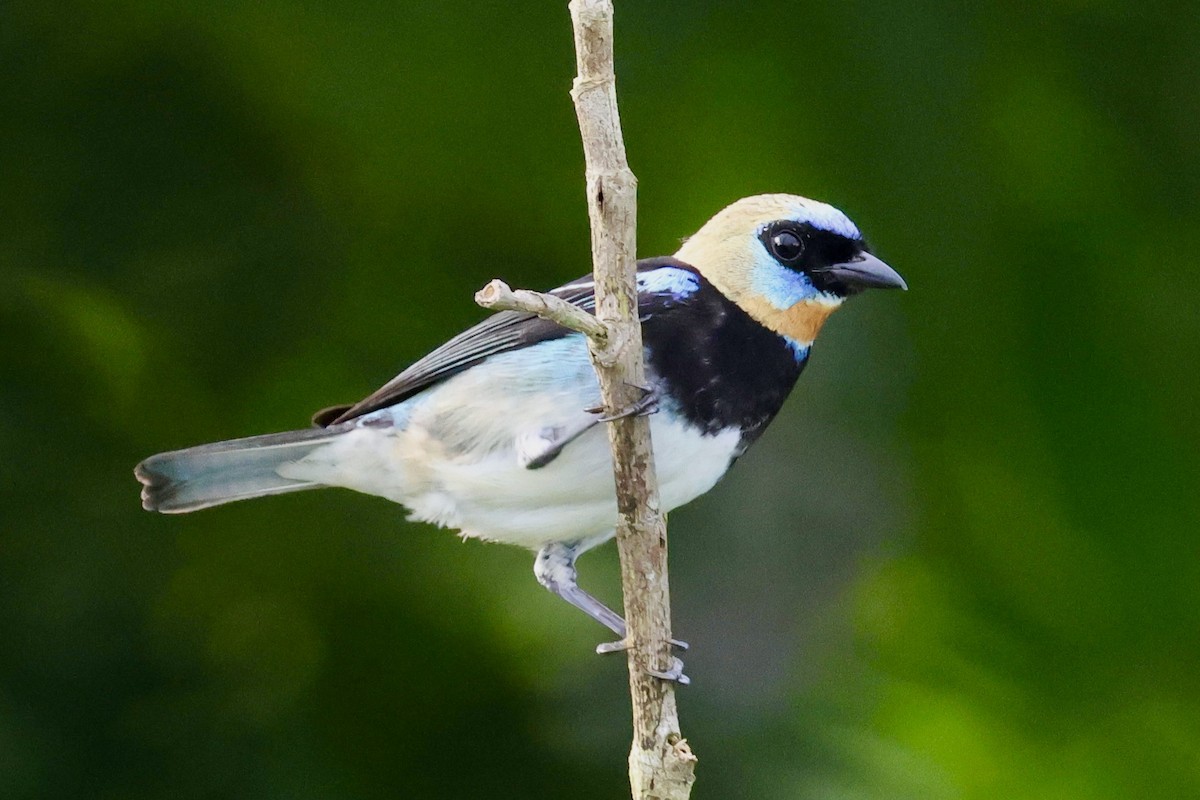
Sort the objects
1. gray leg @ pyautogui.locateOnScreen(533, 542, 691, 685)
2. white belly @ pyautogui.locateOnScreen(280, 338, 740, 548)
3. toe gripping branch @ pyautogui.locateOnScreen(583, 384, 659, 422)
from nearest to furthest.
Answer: toe gripping branch @ pyautogui.locateOnScreen(583, 384, 659, 422)
white belly @ pyautogui.locateOnScreen(280, 338, 740, 548)
gray leg @ pyautogui.locateOnScreen(533, 542, 691, 685)

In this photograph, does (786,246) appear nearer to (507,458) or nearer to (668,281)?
(668,281)

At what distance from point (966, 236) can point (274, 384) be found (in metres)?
1.76

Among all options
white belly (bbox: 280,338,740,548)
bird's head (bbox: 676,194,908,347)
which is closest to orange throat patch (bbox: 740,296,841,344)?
bird's head (bbox: 676,194,908,347)

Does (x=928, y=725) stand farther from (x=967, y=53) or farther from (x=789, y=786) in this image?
(x=967, y=53)

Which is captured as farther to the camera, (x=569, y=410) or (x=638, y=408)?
(x=569, y=410)

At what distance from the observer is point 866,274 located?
10.0 feet

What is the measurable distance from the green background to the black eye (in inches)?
20.1

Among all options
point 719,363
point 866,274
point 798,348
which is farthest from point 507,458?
point 866,274

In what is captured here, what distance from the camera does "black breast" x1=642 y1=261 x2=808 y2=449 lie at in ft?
9.30

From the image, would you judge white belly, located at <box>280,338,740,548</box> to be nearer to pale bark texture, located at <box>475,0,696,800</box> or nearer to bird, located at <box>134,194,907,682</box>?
bird, located at <box>134,194,907,682</box>

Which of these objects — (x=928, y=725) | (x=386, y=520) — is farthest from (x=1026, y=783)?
(x=386, y=520)

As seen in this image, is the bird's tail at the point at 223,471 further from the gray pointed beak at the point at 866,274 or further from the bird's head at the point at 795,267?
the gray pointed beak at the point at 866,274

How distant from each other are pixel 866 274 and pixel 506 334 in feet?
2.52

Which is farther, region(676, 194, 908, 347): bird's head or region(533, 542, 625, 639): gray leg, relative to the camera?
region(533, 542, 625, 639): gray leg
